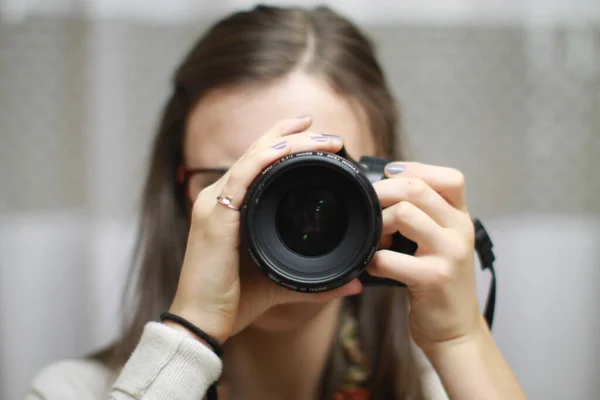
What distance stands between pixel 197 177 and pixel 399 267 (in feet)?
0.86

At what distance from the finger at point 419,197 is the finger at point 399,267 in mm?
48

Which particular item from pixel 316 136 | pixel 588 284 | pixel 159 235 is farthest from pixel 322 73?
pixel 588 284

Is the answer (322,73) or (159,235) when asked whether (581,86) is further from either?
(159,235)

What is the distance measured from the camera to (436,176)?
490 millimetres

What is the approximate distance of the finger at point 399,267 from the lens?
450 mm

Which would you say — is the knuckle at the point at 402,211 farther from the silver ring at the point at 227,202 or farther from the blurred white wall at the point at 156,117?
the blurred white wall at the point at 156,117

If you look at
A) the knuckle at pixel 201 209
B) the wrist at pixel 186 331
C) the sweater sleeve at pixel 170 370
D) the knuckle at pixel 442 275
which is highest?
the knuckle at pixel 201 209

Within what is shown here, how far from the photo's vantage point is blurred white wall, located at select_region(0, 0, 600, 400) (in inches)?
33.4

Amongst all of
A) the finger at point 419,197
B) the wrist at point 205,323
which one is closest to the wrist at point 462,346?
the finger at point 419,197

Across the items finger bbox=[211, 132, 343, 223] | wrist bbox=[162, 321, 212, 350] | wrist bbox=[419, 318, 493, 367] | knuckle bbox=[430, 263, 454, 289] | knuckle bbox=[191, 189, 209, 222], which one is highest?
finger bbox=[211, 132, 343, 223]

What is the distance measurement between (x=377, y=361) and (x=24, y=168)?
26.1 inches

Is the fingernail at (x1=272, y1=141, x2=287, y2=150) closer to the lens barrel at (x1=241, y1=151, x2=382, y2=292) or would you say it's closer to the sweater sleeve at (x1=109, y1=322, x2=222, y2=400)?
the lens barrel at (x1=241, y1=151, x2=382, y2=292)

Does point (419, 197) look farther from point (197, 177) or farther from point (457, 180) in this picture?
point (197, 177)

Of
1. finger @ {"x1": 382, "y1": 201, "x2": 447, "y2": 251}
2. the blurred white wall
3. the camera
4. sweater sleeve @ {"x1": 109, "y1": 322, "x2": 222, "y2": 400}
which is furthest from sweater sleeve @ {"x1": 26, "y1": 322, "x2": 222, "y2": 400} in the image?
the blurred white wall
